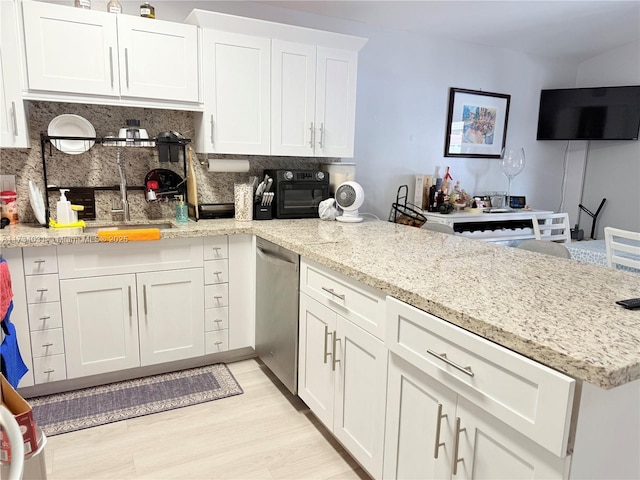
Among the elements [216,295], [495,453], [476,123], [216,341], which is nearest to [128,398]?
[216,341]

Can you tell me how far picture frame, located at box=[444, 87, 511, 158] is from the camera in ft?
13.3

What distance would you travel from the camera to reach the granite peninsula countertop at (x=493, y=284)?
3.27 ft

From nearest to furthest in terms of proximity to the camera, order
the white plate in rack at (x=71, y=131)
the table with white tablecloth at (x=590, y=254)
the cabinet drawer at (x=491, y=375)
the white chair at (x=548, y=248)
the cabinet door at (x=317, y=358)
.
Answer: the cabinet drawer at (x=491, y=375) < the cabinet door at (x=317, y=358) < the white chair at (x=548, y=248) < the white plate in rack at (x=71, y=131) < the table with white tablecloth at (x=590, y=254)

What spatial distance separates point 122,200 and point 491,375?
2413mm

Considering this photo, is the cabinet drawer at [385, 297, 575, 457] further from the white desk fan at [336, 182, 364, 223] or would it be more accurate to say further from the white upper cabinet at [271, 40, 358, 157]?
the white upper cabinet at [271, 40, 358, 157]

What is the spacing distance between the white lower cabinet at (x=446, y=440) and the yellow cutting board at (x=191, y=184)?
181 cm

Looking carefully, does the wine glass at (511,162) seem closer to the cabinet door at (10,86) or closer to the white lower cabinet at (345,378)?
the white lower cabinet at (345,378)

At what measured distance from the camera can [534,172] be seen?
4.71 m

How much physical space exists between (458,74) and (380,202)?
55.9 inches

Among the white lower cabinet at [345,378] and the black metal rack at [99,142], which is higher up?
the black metal rack at [99,142]

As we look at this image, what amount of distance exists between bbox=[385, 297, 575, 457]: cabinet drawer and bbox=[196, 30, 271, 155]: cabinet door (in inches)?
69.6

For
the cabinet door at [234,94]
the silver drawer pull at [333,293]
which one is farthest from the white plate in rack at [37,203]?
the silver drawer pull at [333,293]

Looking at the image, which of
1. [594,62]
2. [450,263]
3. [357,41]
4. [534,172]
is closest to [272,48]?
[357,41]

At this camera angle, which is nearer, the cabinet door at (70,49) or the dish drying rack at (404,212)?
the cabinet door at (70,49)
